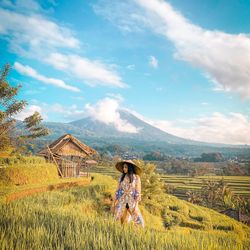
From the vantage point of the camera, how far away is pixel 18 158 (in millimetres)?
14008

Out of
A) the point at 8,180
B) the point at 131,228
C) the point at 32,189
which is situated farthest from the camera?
the point at 8,180

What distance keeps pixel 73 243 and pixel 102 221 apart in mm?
1343

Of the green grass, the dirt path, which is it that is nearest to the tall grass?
the dirt path

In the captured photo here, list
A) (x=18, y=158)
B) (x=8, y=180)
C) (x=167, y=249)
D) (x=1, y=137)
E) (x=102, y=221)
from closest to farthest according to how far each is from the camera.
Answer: (x=167, y=249) < (x=102, y=221) < (x=8, y=180) < (x=18, y=158) < (x=1, y=137)

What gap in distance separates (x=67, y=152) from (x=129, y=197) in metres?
16.5

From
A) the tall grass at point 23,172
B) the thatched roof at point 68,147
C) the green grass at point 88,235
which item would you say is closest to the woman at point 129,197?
the green grass at point 88,235

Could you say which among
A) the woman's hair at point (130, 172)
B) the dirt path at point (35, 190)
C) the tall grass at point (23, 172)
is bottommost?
the dirt path at point (35, 190)

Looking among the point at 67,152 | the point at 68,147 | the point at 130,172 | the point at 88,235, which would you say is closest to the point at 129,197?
the point at 130,172

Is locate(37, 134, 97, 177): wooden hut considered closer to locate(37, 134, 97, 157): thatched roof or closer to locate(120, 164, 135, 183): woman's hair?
locate(37, 134, 97, 157): thatched roof

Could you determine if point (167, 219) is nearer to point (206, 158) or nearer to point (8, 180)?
point (8, 180)

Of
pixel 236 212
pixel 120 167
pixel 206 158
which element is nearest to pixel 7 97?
pixel 120 167

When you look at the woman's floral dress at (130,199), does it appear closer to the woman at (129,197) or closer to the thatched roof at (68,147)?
the woman at (129,197)

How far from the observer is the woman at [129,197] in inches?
260

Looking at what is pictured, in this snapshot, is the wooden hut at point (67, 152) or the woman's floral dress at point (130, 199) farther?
the wooden hut at point (67, 152)
